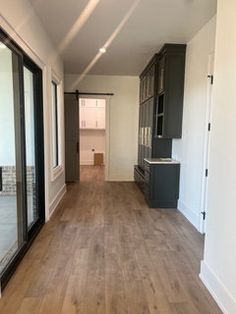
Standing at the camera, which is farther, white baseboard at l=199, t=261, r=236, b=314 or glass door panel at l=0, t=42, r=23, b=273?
glass door panel at l=0, t=42, r=23, b=273

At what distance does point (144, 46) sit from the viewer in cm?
Answer: 426

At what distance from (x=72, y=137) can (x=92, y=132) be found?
3.00 meters

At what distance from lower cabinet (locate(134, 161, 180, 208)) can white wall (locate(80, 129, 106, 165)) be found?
5.31 metres

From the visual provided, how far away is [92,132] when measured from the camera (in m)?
9.56

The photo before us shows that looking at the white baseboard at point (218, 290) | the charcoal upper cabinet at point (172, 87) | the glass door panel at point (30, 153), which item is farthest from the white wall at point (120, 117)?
the white baseboard at point (218, 290)

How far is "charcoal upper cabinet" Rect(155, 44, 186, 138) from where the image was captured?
4.14m

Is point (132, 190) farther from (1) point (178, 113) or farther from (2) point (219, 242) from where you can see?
(2) point (219, 242)

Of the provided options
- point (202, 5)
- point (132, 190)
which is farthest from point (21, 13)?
point (132, 190)

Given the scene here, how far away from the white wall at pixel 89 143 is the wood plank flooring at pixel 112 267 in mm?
5430

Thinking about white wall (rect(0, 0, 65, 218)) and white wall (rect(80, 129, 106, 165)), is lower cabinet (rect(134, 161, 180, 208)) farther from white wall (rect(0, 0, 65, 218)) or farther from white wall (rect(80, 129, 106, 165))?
white wall (rect(80, 129, 106, 165))

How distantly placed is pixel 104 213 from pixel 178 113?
2044mm

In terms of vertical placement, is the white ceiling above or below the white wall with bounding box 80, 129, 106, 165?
above

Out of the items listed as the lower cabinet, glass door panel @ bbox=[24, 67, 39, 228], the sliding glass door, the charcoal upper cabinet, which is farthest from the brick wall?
the charcoal upper cabinet

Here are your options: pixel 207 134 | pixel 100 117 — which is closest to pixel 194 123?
pixel 207 134
